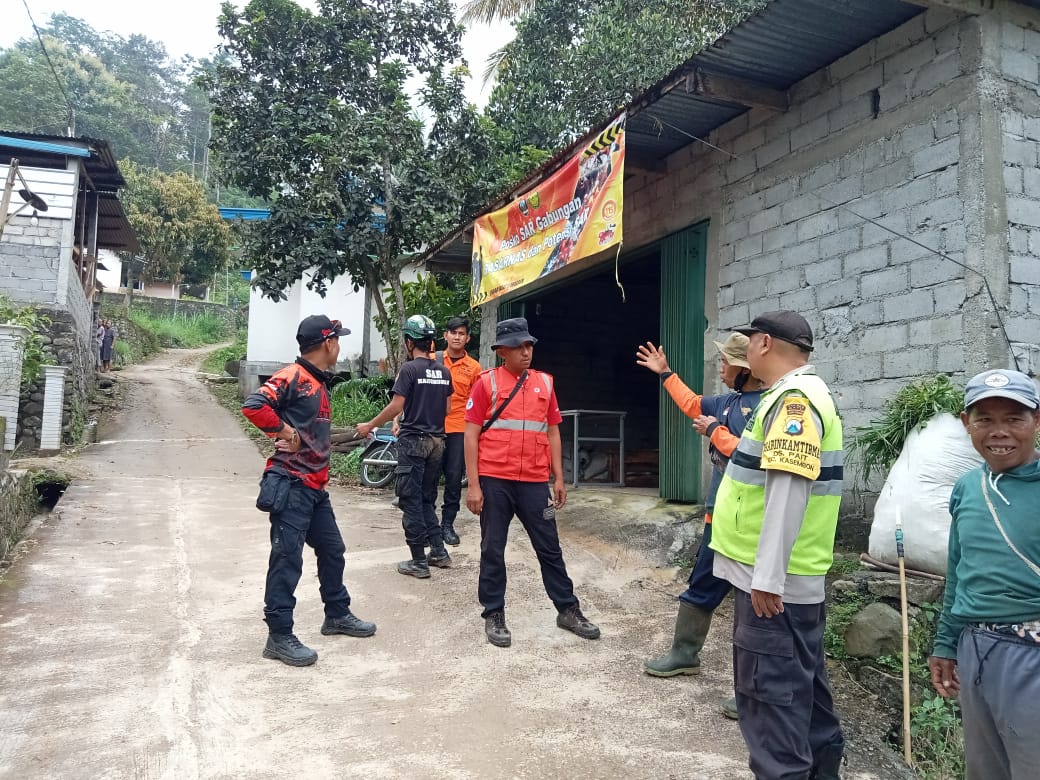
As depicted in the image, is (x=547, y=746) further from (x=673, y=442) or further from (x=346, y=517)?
(x=346, y=517)

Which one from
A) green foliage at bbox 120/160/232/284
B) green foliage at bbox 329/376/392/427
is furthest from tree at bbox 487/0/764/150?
green foliage at bbox 120/160/232/284

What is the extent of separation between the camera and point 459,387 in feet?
19.6

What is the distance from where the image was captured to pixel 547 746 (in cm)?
283

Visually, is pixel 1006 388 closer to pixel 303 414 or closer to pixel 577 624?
pixel 577 624

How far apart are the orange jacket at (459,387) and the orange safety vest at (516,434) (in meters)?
1.71

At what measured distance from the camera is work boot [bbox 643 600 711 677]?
3492 millimetres

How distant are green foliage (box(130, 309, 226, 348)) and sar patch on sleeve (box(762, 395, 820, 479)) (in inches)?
1114

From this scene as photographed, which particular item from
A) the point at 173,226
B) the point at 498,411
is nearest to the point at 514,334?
the point at 498,411

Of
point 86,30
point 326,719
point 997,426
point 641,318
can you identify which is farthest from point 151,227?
point 86,30

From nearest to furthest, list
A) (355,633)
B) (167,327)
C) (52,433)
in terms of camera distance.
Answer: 1. (355,633)
2. (52,433)
3. (167,327)

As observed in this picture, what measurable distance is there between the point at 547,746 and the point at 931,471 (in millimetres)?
2187

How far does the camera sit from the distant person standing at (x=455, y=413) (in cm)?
Answer: 583

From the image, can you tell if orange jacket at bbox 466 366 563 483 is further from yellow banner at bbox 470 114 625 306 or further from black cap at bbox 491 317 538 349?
yellow banner at bbox 470 114 625 306

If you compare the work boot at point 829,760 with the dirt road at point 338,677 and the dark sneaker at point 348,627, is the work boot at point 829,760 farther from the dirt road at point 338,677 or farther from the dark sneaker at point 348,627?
the dark sneaker at point 348,627
